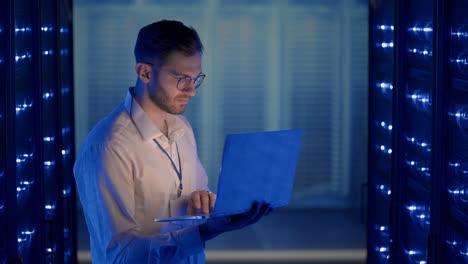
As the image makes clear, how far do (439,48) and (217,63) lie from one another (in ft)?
12.1

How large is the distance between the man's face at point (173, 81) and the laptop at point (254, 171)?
230mm

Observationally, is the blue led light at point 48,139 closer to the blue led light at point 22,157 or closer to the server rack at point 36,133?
the server rack at point 36,133

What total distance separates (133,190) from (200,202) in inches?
9.3

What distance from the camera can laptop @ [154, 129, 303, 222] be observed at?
5.42ft

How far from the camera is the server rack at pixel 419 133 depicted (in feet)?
7.72

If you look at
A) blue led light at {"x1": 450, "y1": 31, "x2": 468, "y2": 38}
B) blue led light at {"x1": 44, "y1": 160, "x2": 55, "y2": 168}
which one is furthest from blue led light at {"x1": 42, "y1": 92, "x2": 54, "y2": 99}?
blue led light at {"x1": 450, "y1": 31, "x2": 468, "y2": 38}

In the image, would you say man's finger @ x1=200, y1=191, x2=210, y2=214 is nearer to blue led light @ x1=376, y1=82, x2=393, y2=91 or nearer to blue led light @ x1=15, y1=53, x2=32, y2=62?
blue led light @ x1=15, y1=53, x2=32, y2=62

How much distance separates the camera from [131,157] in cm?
177

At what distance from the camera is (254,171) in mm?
1719

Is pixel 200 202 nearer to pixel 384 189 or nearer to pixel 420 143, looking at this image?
pixel 420 143

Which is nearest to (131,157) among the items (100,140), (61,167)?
(100,140)

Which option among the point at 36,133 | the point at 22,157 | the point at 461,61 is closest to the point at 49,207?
the point at 36,133

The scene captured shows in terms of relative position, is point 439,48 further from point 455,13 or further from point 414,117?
point 414,117

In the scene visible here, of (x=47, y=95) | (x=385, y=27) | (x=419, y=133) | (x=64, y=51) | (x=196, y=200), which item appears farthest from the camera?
(x=64, y=51)
